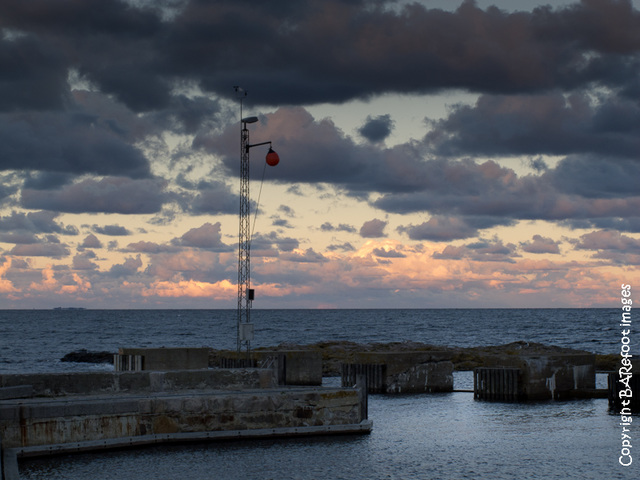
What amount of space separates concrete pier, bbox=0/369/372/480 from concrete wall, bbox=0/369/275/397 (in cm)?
3

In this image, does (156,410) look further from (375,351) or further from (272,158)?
(375,351)

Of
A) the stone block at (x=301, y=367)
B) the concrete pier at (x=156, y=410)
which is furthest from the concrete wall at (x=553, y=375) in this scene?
the concrete pier at (x=156, y=410)

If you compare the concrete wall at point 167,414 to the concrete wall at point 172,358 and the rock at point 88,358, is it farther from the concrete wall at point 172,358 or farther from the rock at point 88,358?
the rock at point 88,358

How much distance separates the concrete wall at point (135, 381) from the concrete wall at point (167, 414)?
1.95m

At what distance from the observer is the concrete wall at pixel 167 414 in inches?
864

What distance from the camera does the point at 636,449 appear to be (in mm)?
23953

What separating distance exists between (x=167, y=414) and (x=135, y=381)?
340 centimetres

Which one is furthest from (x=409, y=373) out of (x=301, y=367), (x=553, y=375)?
(x=553, y=375)

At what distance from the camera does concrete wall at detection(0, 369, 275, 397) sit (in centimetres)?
2589

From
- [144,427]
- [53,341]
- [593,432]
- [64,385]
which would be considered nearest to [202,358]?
[64,385]

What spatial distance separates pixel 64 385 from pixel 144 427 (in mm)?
4143

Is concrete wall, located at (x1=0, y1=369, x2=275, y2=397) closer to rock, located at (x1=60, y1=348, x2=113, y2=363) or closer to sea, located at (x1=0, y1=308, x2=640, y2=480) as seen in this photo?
sea, located at (x1=0, y1=308, x2=640, y2=480)

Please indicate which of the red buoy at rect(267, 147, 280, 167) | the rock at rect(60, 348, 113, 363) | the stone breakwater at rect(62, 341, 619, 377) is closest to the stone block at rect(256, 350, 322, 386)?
the stone breakwater at rect(62, 341, 619, 377)

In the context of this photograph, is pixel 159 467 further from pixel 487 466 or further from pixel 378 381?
pixel 378 381
